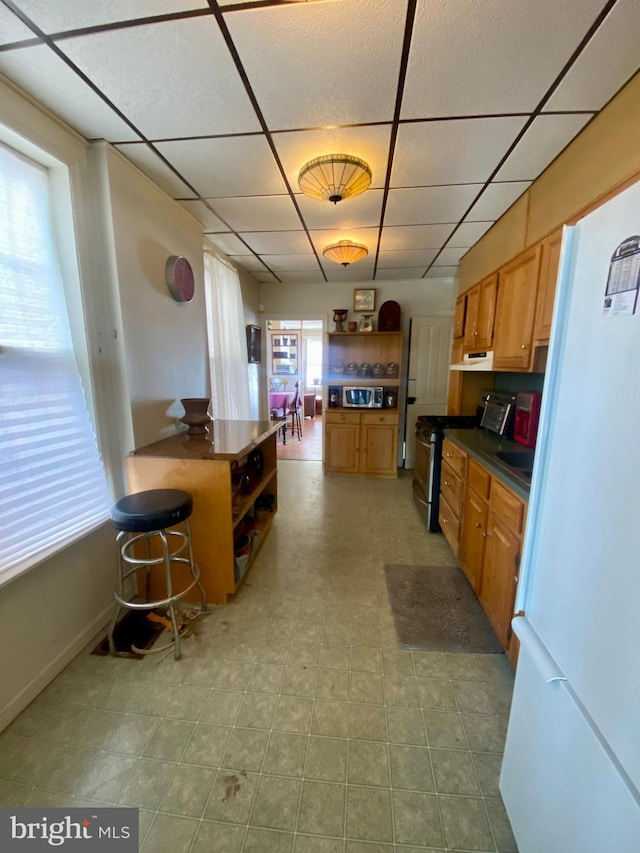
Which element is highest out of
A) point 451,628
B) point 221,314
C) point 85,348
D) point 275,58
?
point 275,58

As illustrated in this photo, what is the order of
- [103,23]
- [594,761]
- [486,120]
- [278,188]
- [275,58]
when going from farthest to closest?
[278,188], [486,120], [275,58], [103,23], [594,761]

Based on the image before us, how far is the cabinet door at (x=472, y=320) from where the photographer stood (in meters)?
2.93

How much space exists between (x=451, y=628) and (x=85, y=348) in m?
2.50

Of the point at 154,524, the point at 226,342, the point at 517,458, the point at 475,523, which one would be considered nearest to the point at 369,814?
the point at 154,524

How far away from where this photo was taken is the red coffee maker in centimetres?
219

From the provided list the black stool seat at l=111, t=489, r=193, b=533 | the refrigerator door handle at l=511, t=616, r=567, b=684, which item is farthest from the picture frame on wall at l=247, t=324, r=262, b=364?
the refrigerator door handle at l=511, t=616, r=567, b=684

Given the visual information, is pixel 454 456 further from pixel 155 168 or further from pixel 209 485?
pixel 155 168

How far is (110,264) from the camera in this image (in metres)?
1.80

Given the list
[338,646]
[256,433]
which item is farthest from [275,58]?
[338,646]

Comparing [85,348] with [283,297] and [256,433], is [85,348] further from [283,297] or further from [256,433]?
[283,297]

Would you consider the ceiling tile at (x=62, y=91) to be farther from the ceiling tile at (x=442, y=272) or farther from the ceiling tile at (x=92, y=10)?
the ceiling tile at (x=442, y=272)

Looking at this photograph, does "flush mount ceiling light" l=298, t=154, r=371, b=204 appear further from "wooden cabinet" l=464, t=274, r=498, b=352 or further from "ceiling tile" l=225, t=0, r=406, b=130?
"wooden cabinet" l=464, t=274, r=498, b=352

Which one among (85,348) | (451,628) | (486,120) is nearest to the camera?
(486,120)

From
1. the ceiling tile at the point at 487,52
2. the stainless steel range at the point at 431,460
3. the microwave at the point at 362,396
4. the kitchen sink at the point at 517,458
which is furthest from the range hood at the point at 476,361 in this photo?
the ceiling tile at the point at 487,52
